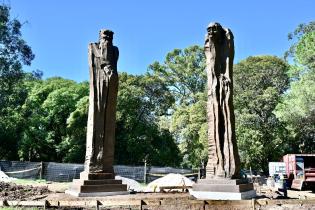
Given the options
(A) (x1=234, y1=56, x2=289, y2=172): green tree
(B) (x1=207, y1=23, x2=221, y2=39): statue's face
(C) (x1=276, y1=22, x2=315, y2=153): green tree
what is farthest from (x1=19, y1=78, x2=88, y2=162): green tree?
(B) (x1=207, y1=23, x2=221, y2=39): statue's face

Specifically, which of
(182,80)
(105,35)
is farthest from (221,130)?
(182,80)

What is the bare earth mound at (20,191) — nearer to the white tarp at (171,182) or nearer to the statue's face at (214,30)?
the white tarp at (171,182)

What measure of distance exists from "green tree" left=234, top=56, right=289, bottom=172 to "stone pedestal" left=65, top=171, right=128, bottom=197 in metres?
17.9

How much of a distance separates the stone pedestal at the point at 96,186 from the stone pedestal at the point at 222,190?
2383mm

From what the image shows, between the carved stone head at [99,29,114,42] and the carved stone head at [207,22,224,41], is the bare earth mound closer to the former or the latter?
the carved stone head at [99,29,114,42]

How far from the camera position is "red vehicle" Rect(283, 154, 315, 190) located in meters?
21.5

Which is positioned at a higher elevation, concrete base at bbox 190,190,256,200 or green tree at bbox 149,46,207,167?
green tree at bbox 149,46,207,167

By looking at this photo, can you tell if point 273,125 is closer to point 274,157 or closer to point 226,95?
point 274,157

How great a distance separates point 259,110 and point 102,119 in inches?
783

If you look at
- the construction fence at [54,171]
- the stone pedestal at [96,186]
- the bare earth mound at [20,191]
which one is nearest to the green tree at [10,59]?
the construction fence at [54,171]

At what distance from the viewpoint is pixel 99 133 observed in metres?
12.9

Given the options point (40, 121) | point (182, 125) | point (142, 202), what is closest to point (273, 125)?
point (182, 125)

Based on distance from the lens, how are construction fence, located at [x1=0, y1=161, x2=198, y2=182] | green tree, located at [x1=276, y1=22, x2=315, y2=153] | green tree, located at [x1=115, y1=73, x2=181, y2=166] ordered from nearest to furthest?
construction fence, located at [x1=0, y1=161, x2=198, y2=182] → green tree, located at [x1=276, y1=22, x2=315, y2=153] → green tree, located at [x1=115, y1=73, x2=181, y2=166]

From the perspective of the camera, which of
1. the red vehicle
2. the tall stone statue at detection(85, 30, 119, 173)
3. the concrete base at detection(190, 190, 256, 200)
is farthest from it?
the red vehicle
